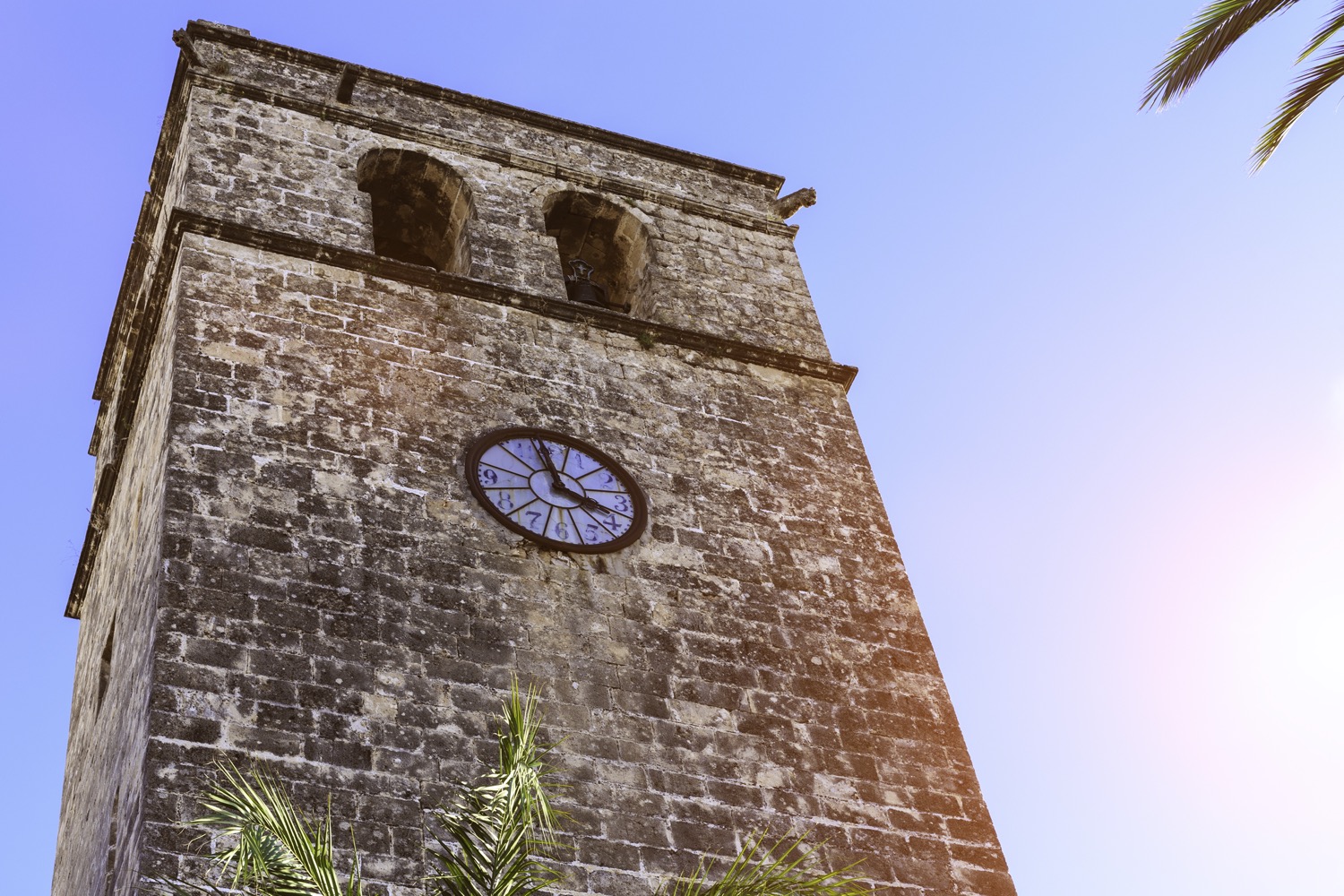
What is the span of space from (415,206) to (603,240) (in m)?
1.48

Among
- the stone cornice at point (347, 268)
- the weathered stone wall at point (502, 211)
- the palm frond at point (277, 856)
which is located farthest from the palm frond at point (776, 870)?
the weathered stone wall at point (502, 211)

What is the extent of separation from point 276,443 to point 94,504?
348 centimetres

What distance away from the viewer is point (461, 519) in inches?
371

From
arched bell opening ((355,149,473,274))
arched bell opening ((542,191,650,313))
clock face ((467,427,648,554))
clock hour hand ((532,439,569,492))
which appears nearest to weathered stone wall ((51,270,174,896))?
clock face ((467,427,648,554))

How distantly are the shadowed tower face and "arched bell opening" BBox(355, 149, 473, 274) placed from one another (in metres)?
0.02

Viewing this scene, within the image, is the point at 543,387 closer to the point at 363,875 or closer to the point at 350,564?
the point at 350,564

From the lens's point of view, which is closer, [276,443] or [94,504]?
[276,443]

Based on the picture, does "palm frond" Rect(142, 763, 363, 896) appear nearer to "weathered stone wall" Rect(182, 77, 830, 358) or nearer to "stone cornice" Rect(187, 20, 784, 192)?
"weathered stone wall" Rect(182, 77, 830, 358)

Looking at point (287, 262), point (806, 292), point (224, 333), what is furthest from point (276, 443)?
point (806, 292)

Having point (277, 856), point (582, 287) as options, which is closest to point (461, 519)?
point (582, 287)

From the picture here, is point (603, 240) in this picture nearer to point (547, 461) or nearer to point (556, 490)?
point (547, 461)

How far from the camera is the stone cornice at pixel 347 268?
1083 centimetres

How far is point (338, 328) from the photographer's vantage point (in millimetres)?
10430

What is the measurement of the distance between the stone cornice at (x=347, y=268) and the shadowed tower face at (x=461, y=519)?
3 centimetres
